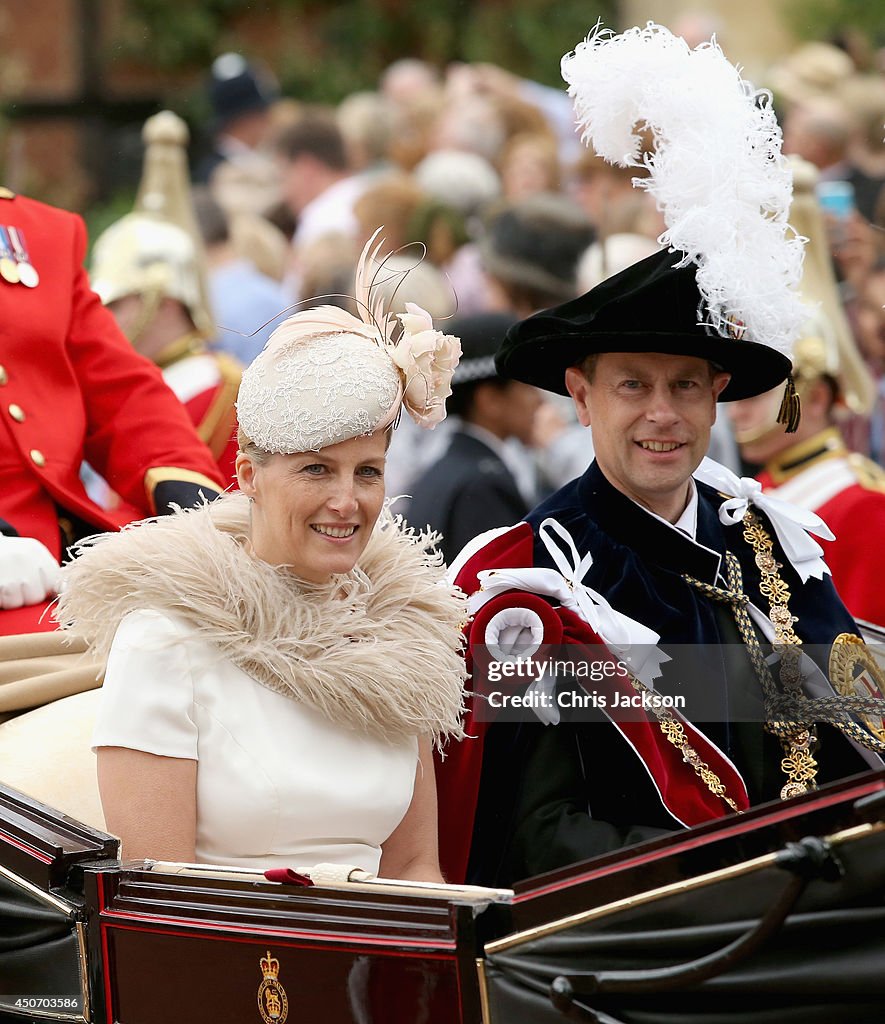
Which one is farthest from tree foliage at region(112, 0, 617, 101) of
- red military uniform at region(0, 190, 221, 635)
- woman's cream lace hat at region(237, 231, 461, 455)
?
woman's cream lace hat at region(237, 231, 461, 455)

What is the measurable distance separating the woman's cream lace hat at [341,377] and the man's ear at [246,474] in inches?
2.6

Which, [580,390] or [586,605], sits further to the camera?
[580,390]

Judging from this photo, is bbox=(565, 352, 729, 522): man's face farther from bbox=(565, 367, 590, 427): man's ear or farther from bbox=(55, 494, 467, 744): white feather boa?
bbox=(55, 494, 467, 744): white feather boa

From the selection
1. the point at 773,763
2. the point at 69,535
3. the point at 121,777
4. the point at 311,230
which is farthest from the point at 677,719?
the point at 311,230

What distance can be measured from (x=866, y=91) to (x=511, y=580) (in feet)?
17.5

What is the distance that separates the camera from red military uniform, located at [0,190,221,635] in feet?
11.1

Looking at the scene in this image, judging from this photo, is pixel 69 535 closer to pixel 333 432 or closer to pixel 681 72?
pixel 333 432

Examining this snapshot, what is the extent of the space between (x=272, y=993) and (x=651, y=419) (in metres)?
1.14

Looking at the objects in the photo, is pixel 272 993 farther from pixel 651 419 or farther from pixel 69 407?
pixel 69 407

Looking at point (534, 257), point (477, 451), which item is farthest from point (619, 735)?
point (534, 257)

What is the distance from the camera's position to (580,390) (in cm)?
302

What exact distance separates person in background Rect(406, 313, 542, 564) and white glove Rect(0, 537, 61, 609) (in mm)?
1487

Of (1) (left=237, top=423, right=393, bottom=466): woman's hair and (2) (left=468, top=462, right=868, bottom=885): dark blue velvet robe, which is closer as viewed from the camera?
(1) (left=237, top=423, right=393, bottom=466): woman's hair

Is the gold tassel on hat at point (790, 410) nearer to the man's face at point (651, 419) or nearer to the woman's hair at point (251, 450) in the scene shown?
the man's face at point (651, 419)
